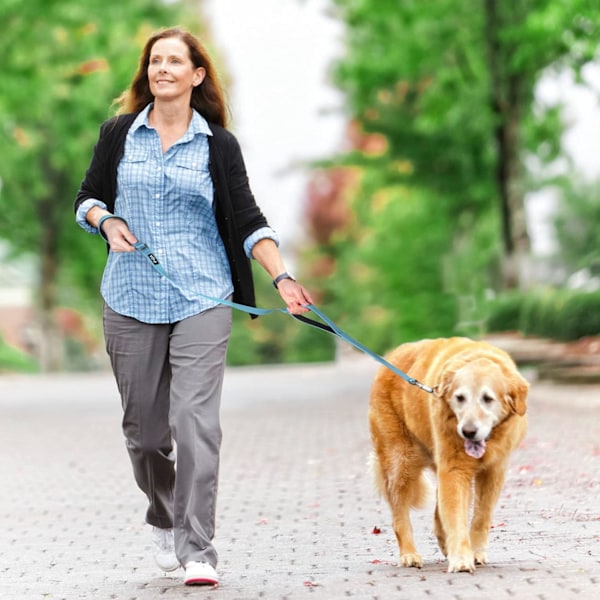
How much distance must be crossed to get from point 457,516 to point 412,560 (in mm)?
429

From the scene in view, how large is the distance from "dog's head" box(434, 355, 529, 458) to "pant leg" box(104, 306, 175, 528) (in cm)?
112

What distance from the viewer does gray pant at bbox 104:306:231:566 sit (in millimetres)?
5465

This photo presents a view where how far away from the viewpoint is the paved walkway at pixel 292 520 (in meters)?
5.52

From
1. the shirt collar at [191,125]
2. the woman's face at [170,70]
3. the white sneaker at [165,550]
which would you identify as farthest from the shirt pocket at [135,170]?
the white sneaker at [165,550]

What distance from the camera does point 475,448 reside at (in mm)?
5477

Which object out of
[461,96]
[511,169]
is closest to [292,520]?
[461,96]

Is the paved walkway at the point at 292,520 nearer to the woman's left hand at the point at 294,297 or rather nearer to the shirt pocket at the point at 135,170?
the woman's left hand at the point at 294,297

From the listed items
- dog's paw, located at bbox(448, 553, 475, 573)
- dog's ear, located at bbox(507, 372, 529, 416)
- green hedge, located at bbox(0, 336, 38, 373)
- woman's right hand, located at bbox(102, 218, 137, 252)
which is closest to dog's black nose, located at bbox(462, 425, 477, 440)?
dog's ear, located at bbox(507, 372, 529, 416)

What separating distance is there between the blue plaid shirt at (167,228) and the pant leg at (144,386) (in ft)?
0.21

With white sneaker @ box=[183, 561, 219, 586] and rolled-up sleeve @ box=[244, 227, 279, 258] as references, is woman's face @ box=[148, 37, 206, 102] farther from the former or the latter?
white sneaker @ box=[183, 561, 219, 586]

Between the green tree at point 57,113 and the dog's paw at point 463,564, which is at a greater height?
the green tree at point 57,113

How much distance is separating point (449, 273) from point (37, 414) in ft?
55.1

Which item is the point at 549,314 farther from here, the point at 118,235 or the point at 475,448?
the point at 118,235

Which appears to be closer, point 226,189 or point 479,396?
point 479,396
